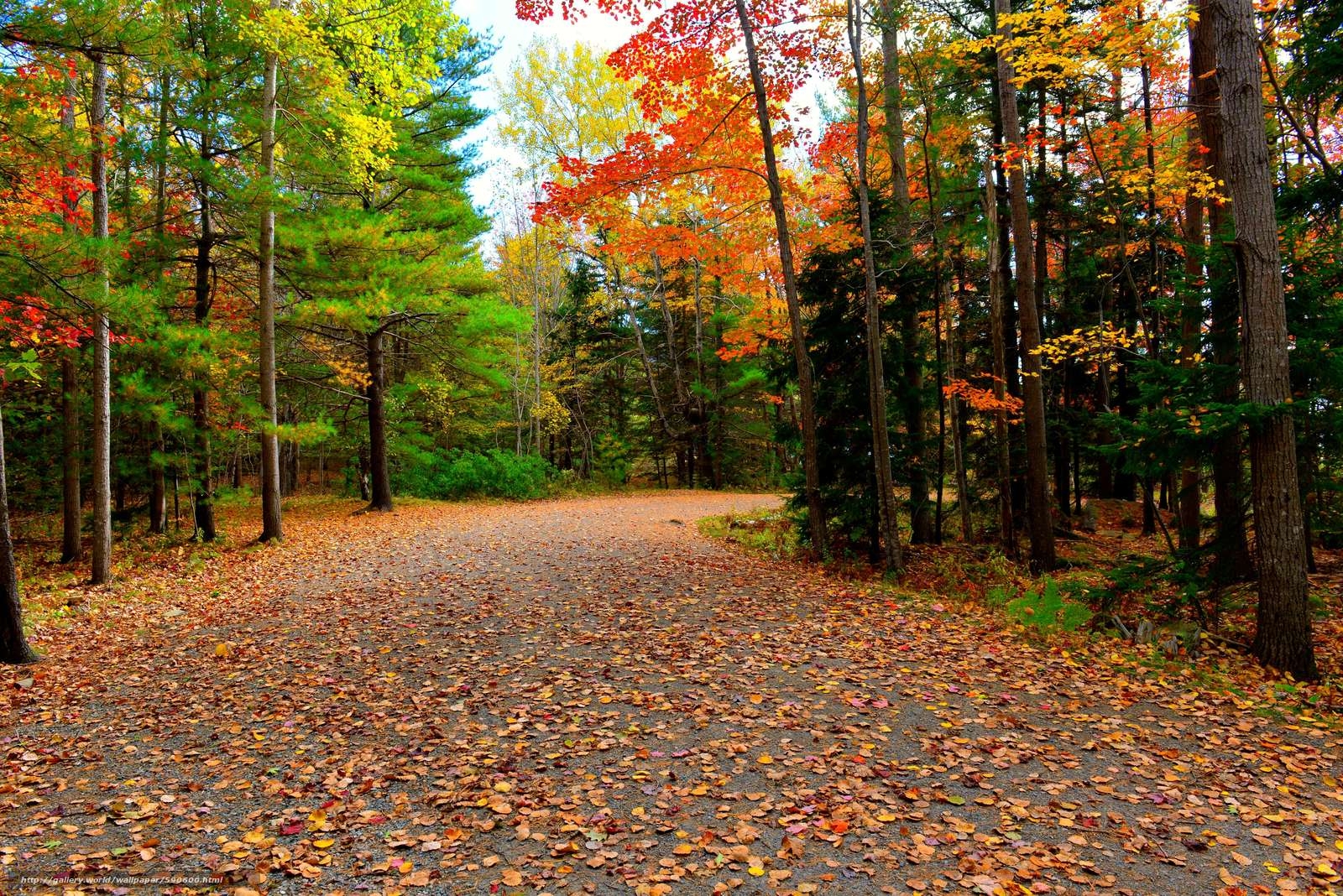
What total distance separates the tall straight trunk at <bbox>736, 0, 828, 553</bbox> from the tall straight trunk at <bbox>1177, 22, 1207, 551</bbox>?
4662 millimetres

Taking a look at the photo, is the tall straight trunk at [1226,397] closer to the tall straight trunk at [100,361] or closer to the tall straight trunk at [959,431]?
the tall straight trunk at [959,431]

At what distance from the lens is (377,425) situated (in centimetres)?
1761

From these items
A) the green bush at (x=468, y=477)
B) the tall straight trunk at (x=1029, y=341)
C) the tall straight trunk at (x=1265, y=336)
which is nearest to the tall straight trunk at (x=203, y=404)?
the green bush at (x=468, y=477)

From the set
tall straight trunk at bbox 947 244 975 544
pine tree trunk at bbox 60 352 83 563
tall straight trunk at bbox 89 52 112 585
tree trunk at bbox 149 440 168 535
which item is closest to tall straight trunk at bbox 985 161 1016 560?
tall straight trunk at bbox 947 244 975 544

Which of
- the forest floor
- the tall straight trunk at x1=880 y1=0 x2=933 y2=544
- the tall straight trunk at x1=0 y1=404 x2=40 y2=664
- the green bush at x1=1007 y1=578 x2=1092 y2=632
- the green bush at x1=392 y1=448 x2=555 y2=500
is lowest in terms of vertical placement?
the forest floor

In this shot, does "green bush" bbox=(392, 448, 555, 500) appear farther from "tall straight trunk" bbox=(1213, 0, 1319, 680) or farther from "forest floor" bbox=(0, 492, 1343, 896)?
"tall straight trunk" bbox=(1213, 0, 1319, 680)

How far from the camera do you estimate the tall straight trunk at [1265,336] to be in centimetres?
556

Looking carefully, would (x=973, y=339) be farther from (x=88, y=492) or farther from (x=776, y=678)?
(x=88, y=492)

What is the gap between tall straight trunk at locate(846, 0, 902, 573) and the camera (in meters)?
8.84

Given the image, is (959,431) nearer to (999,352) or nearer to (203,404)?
(999,352)

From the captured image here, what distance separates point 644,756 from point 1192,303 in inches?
304

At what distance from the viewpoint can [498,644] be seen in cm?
666

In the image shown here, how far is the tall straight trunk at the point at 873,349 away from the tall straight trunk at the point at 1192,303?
11.3ft

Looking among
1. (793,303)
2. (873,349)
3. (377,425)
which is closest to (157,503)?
(377,425)
